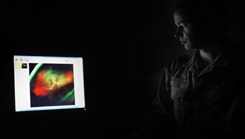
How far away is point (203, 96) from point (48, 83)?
0.75m

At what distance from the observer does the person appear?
1351 mm

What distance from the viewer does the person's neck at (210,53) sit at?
147cm

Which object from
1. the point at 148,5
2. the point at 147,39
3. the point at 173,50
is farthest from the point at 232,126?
the point at 148,5

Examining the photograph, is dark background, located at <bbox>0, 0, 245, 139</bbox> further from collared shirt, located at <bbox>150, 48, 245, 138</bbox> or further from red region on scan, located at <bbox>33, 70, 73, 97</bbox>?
collared shirt, located at <bbox>150, 48, 245, 138</bbox>

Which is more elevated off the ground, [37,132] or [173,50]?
[173,50]

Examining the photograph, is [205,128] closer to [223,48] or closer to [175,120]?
[175,120]

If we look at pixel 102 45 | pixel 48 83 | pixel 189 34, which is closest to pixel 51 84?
pixel 48 83

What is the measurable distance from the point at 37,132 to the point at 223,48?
0.95 meters

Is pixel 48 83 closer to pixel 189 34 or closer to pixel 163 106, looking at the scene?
pixel 163 106

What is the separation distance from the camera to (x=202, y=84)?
1.43m

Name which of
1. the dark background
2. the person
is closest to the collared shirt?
the person

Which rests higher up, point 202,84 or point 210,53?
point 210,53

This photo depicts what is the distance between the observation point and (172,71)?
5.21 feet

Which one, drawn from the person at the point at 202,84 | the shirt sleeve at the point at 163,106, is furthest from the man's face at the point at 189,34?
the shirt sleeve at the point at 163,106
